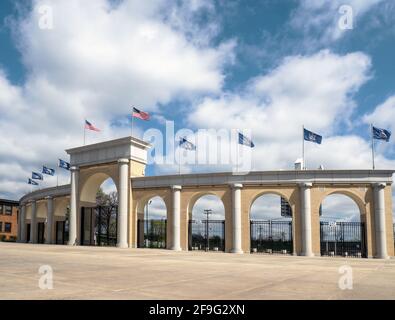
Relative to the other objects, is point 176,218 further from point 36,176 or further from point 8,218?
point 8,218

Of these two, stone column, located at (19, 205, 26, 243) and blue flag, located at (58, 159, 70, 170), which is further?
stone column, located at (19, 205, 26, 243)

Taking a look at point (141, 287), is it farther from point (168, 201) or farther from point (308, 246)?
point (168, 201)

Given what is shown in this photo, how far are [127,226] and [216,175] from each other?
8959mm

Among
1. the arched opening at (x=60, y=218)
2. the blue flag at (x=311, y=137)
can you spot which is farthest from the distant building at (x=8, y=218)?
the blue flag at (x=311, y=137)

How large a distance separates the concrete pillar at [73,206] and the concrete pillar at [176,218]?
411 inches

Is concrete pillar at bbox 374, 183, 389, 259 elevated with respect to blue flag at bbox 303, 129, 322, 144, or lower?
lower

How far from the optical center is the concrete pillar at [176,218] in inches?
1326

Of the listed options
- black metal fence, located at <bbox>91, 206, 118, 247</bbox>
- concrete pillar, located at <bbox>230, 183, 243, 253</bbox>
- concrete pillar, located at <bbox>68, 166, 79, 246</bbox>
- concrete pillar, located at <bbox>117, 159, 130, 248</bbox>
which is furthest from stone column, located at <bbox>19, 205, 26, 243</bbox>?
→ concrete pillar, located at <bbox>230, 183, 243, 253</bbox>

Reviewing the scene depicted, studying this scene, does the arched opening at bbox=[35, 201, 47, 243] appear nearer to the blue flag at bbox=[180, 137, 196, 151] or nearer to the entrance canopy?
the entrance canopy

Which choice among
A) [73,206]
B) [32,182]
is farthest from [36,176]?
[73,206]

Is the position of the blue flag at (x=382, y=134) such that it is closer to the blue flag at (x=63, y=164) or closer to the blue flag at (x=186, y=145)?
the blue flag at (x=186, y=145)

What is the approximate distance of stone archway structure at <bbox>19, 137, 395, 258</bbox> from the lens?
30141mm

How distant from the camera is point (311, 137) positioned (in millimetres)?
33438
